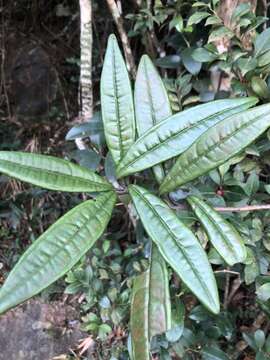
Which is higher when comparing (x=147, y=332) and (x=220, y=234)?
(x=220, y=234)

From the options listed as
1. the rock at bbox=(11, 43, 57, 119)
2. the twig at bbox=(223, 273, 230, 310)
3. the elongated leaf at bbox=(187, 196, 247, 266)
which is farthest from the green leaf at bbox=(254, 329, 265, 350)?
the rock at bbox=(11, 43, 57, 119)

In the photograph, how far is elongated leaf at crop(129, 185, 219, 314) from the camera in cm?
69

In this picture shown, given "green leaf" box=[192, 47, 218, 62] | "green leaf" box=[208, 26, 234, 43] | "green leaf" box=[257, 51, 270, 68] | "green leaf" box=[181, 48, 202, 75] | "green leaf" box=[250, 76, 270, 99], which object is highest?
"green leaf" box=[208, 26, 234, 43]

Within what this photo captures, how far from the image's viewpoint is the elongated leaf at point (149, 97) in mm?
881

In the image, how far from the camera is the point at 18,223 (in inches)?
75.8

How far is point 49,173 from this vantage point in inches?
29.9

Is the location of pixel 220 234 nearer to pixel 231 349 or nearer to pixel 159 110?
pixel 159 110

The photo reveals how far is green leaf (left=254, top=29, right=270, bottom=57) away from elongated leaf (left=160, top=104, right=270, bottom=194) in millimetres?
344

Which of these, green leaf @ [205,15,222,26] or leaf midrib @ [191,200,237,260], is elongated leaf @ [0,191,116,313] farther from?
green leaf @ [205,15,222,26]

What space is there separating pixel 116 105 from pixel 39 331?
122cm

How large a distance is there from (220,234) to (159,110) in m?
0.27

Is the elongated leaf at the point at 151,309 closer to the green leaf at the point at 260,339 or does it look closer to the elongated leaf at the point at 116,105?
the elongated leaf at the point at 116,105

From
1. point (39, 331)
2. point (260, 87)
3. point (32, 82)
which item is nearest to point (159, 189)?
point (260, 87)

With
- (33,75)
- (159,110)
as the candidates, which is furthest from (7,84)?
(159,110)
